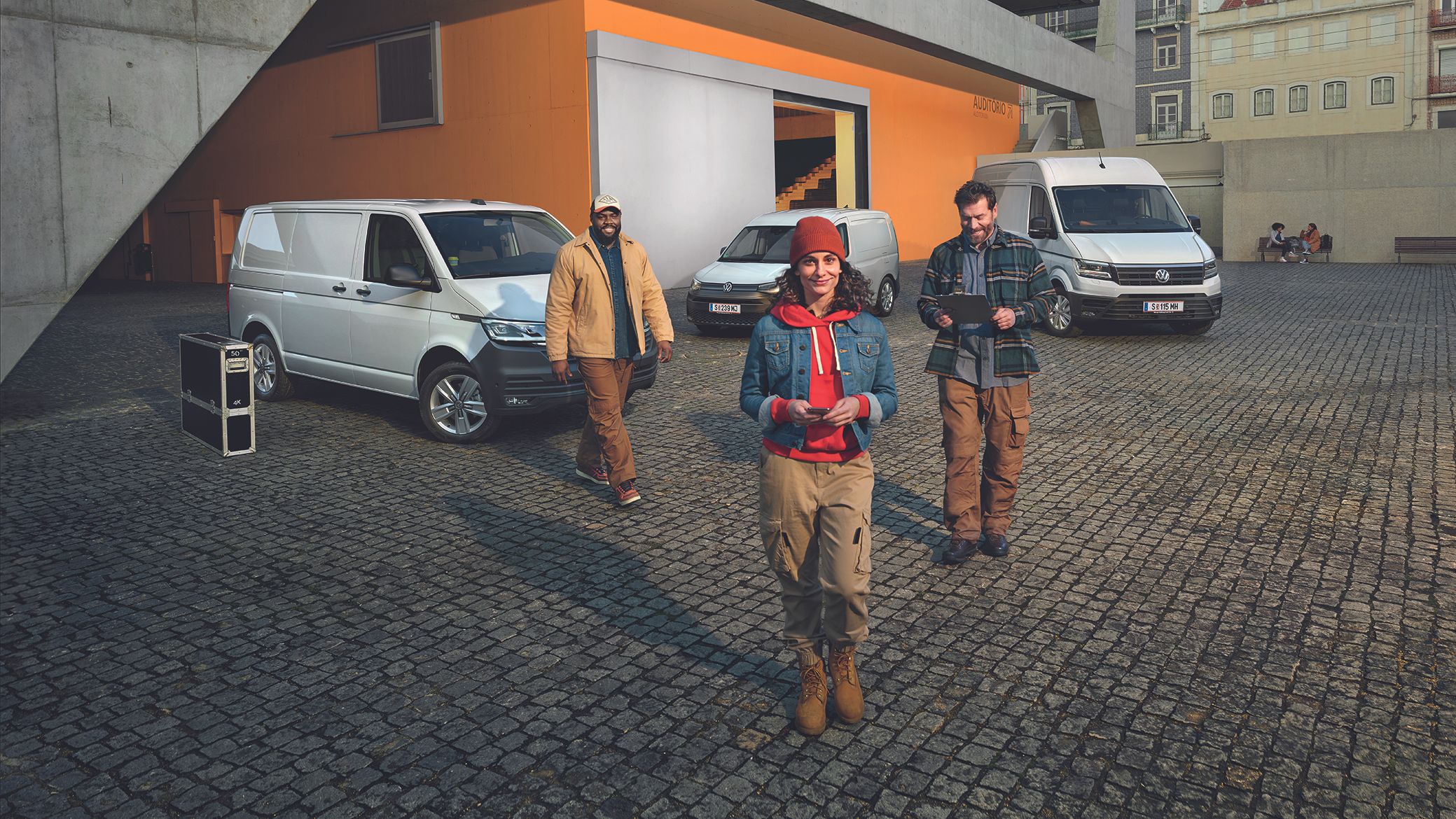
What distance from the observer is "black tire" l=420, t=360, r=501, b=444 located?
8953mm

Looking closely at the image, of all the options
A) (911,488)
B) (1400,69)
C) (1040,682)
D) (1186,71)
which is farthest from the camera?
(1186,71)

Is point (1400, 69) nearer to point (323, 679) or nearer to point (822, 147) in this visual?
point (822, 147)

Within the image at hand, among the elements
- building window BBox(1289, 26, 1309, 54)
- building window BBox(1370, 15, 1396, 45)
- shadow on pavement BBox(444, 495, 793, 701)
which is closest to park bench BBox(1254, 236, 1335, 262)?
shadow on pavement BBox(444, 495, 793, 701)

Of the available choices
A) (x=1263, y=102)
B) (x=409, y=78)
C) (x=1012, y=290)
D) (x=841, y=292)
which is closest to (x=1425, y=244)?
(x=409, y=78)

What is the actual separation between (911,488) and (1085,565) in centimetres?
175

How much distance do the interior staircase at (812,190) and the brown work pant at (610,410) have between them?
27.2 metres

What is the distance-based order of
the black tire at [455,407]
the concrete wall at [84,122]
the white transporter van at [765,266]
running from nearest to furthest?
the black tire at [455,407], the concrete wall at [84,122], the white transporter van at [765,266]

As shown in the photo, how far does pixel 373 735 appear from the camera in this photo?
4047 mm

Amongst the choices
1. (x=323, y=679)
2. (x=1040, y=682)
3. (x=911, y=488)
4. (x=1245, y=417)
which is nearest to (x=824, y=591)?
(x=1040, y=682)

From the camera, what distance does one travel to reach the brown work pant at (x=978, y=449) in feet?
19.3

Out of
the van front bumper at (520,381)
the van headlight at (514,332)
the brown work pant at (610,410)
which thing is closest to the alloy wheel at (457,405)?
the van front bumper at (520,381)

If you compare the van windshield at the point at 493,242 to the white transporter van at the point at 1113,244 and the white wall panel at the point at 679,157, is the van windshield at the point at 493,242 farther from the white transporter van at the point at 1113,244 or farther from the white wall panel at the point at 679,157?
the white wall panel at the point at 679,157

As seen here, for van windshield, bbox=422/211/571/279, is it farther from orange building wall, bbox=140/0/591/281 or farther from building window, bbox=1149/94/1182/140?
building window, bbox=1149/94/1182/140

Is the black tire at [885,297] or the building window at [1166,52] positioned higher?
the building window at [1166,52]
